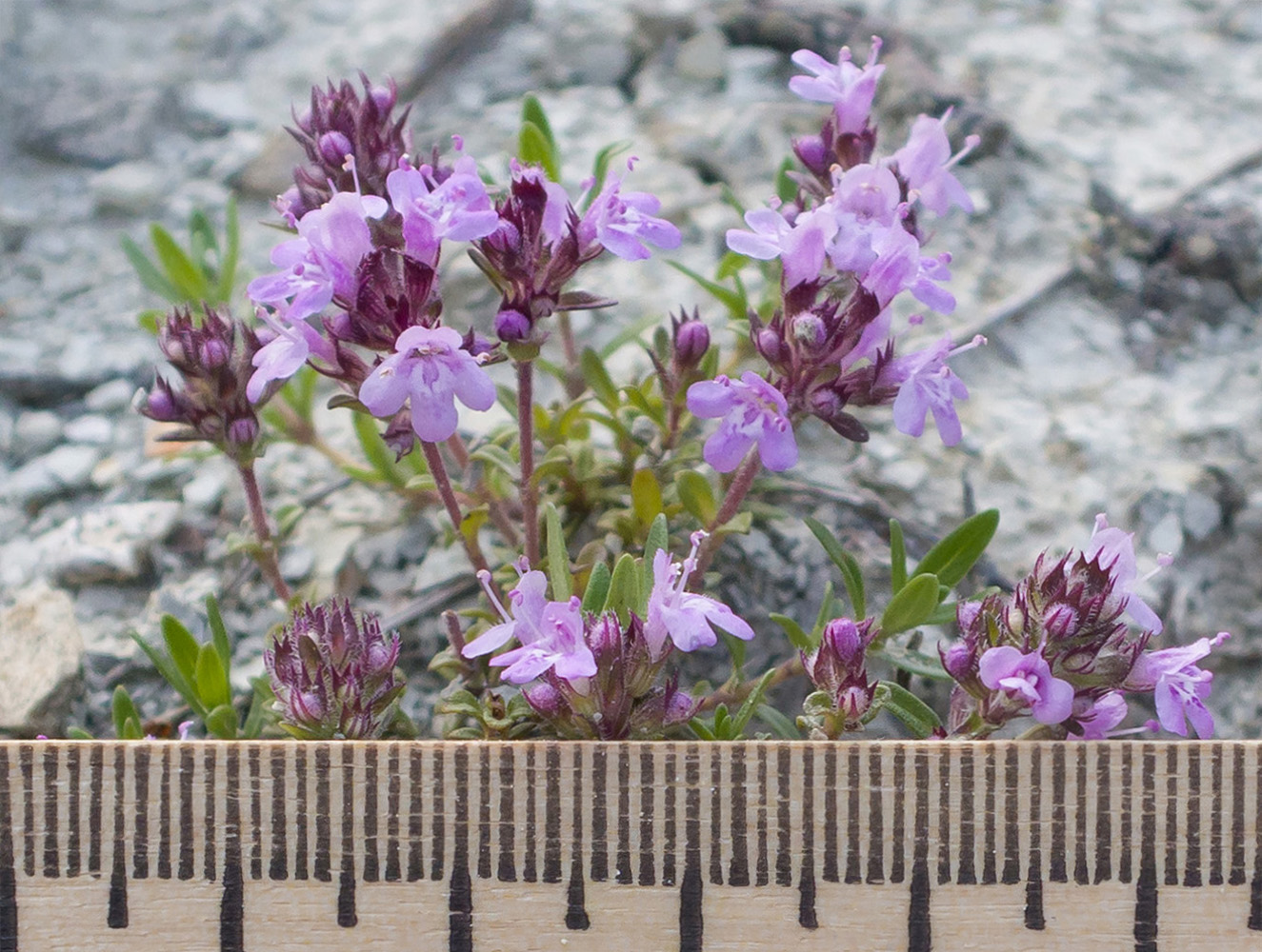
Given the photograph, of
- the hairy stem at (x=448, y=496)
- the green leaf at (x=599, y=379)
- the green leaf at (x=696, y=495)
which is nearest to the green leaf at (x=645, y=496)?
the green leaf at (x=696, y=495)

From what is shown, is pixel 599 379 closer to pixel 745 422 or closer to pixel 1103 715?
pixel 745 422

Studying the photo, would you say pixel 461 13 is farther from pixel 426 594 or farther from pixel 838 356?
pixel 838 356

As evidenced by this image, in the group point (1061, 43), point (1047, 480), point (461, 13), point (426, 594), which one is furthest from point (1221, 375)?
point (461, 13)

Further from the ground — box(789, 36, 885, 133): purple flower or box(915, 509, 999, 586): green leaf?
box(789, 36, 885, 133): purple flower

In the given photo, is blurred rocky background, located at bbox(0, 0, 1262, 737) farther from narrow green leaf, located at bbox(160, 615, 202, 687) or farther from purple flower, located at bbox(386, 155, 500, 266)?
purple flower, located at bbox(386, 155, 500, 266)

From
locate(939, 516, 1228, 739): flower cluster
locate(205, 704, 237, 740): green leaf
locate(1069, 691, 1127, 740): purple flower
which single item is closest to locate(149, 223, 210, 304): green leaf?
locate(205, 704, 237, 740): green leaf

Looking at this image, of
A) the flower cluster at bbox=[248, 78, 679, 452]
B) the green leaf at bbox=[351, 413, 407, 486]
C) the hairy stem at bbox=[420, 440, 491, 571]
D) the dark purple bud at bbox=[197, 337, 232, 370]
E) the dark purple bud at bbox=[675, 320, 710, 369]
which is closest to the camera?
the flower cluster at bbox=[248, 78, 679, 452]

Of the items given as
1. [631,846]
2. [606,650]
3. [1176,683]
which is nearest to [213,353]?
[606,650]
